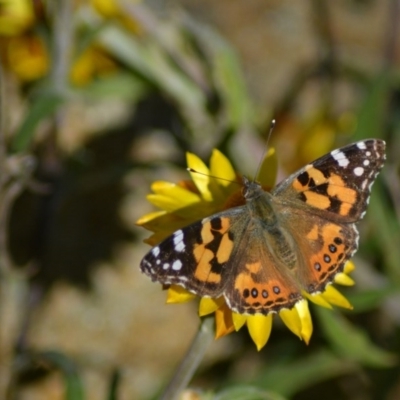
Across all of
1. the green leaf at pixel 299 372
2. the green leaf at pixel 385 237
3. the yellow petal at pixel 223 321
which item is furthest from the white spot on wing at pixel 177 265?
the green leaf at pixel 385 237

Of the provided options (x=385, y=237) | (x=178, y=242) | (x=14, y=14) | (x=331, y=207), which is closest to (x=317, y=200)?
(x=331, y=207)

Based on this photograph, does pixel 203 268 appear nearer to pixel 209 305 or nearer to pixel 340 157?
pixel 209 305

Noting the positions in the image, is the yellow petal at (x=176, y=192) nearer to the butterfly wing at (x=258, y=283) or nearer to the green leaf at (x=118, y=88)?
the butterfly wing at (x=258, y=283)

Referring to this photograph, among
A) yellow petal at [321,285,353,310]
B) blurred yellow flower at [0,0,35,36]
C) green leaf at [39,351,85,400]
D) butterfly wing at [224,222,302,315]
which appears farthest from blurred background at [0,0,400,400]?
butterfly wing at [224,222,302,315]

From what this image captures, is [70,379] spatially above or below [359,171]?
below

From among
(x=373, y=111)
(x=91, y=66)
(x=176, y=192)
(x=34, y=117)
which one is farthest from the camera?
(x=91, y=66)

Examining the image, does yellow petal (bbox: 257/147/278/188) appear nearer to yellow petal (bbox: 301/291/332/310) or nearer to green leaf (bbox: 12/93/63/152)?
yellow petal (bbox: 301/291/332/310)

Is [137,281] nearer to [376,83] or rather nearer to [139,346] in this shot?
[139,346]
